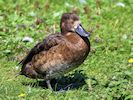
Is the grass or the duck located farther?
the duck

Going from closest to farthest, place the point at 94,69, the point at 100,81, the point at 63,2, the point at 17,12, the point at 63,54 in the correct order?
the point at 63,54, the point at 100,81, the point at 94,69, the point at 17,12, the point at 63,2

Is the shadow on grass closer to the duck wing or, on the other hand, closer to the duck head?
the duck wing

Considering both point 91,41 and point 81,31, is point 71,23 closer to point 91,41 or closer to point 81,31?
point 81,31

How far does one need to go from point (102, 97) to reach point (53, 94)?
0.63 meters

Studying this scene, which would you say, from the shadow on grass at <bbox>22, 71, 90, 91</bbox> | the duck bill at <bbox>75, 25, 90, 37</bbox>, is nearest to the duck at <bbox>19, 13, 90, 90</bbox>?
the duck bill at <bbox>75, 25, 90, 37</bbox>

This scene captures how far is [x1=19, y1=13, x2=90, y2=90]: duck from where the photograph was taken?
21.6ft

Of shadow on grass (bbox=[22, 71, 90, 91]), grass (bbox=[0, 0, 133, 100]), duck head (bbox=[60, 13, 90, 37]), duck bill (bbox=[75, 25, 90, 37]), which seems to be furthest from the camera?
shadow on grass (bbox=[22, 71, 90, 91])

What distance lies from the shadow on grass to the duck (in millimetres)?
170

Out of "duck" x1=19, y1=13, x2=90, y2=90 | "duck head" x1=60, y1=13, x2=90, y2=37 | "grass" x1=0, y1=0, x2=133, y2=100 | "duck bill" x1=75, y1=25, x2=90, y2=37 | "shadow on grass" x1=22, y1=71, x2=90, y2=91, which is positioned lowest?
"shadow on grass" x1=22, y1=71, x2=90, y2=91

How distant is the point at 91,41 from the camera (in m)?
9.08

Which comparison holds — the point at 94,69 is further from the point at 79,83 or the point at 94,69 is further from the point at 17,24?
the point at 17,24

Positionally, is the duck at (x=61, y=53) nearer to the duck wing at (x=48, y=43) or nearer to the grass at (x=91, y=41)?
the duck wing at (x=48, y=43)

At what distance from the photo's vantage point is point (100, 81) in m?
7.11

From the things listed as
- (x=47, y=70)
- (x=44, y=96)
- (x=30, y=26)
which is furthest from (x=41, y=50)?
(x=30, y=26)
